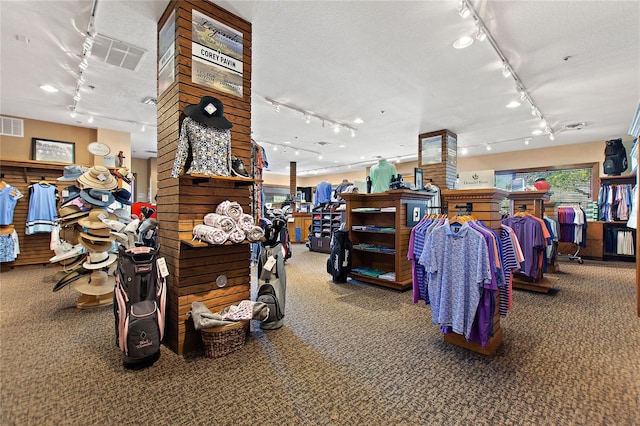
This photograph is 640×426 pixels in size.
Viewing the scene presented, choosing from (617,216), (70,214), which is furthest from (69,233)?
(617,216)

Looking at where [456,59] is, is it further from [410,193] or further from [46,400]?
[46,400]

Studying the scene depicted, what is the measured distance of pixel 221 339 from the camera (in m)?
2.46

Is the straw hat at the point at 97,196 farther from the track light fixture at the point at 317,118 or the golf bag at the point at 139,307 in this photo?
A: the track light fixture at the point at 317,118

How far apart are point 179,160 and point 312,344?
206cm

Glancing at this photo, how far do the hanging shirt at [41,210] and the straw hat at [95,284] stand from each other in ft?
11.5

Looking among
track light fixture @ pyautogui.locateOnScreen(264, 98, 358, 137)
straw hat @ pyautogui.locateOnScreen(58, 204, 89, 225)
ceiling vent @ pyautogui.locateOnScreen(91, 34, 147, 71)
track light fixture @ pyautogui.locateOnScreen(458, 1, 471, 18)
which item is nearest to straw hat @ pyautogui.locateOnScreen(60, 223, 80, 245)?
straw hat @ pyautogui.locateOnScreen(58, 204, 89, 225)

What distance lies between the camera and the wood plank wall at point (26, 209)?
6070mm

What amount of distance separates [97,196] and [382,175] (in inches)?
169

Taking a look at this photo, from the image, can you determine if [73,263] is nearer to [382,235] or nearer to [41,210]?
[41,210]

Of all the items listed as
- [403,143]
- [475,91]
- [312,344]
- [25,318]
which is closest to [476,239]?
[312,344]

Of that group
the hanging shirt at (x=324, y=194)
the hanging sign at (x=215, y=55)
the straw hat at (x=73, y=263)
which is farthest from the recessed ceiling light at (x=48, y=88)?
the hanging shirt at (x=324, y=194)

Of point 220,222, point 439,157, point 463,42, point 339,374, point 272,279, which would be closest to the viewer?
point 339,374

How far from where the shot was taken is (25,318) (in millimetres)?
3326

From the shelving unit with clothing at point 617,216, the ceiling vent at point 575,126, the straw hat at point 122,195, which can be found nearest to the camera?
the straw hat at point 122,195
